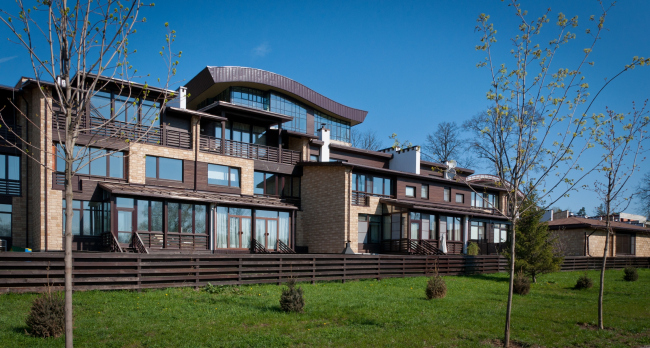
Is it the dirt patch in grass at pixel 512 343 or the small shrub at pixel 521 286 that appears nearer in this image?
the dirt patch in grass at pixel 512 343

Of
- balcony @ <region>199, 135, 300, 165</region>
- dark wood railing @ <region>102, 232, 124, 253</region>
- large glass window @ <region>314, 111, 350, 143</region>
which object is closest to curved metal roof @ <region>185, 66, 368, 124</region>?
large glass window @ <region>314, 111, 350, 143</region>

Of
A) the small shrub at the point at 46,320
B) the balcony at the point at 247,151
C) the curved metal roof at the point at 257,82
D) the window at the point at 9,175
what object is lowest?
the small shrub at the point at 46,320

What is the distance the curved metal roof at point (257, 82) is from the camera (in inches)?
1382

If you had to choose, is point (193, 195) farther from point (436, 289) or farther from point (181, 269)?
point (436, 289)

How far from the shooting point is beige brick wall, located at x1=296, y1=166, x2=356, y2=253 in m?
28.4

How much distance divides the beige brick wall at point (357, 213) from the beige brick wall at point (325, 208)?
0.69 m

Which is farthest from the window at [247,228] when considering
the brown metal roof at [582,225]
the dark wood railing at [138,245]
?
the brown metal roof at [582,225]

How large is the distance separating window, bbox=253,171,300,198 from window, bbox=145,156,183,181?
4903mm

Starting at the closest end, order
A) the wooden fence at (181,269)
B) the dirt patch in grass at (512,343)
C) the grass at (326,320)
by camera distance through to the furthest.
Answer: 1. the grass at (326,320)
2. the dirt patch in grass at (512,343)
3. the wooden fence at (181,269)

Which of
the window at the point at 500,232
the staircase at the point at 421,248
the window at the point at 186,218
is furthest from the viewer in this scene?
the window at the point at 500,232

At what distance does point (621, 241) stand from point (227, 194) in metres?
32.3

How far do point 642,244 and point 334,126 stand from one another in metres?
28.4

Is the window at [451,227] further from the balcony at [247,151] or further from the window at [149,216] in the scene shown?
the window at [149,216]

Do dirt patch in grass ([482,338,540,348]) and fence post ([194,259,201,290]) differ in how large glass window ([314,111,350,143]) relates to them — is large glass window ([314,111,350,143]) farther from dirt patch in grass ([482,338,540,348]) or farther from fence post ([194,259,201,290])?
dirt patch in grass ([482,338,540,348])
